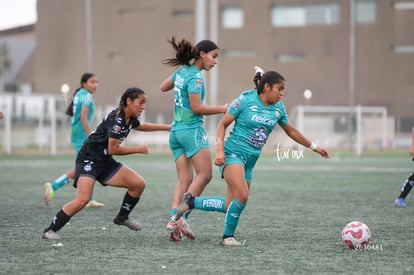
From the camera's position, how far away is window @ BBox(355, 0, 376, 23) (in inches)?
2077

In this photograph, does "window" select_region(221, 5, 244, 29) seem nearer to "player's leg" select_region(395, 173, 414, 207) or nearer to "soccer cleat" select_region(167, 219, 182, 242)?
"player's leg" select_region(395, 173, 414, 207)

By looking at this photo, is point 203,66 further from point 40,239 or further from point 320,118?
point 320,118

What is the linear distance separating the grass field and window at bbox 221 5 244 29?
1653 inches

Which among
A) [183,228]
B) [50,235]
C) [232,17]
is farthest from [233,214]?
[232,17]

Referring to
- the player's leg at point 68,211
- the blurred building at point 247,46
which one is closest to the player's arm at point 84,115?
the player's leg at point 68,211

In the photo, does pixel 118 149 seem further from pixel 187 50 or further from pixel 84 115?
pixel 84 115

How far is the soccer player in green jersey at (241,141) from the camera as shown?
748 cm

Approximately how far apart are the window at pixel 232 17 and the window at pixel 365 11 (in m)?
8.17

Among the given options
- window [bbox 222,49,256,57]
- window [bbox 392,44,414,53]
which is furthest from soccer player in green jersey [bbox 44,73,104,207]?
window [bbox 222,49,256,57]

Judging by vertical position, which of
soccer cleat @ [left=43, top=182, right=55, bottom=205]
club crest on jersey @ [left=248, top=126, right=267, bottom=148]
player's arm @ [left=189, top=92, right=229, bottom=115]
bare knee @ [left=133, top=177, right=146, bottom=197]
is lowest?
soccer cleat @ [left=43, top=182, right=55, bottom=205]

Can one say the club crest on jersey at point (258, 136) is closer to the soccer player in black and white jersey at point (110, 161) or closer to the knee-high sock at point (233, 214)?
the knee-high sock at point (233, 214)

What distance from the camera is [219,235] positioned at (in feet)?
27.4

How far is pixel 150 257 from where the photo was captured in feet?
22.5

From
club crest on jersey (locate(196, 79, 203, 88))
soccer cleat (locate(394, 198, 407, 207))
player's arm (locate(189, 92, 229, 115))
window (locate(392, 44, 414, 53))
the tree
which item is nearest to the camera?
player's arm (locate(189, 92, 229, 115))
